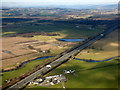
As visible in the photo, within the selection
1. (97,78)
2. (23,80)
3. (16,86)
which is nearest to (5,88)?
(16,86)

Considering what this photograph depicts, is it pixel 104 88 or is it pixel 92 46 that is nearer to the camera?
pixel 104 88

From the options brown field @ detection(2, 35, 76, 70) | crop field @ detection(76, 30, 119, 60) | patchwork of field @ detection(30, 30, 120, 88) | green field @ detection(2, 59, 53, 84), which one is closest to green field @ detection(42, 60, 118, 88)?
patchwork of field @ detection(30, 30, 120, 88)

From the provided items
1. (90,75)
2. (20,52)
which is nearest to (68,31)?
(20,52)

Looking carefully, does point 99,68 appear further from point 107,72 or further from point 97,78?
point 97,78

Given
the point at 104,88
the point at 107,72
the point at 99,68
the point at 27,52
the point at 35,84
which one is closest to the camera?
the point at 104,88

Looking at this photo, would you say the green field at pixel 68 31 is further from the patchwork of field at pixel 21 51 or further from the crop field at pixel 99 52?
the crop field at pixel 99 52

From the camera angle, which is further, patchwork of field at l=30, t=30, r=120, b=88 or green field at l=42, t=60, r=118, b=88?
patchwork of field at l=30, t=30, r=120, b=88

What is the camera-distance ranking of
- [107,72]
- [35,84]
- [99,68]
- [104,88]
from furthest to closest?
[99,68] < [107,72] < [35,84] < [104,88]

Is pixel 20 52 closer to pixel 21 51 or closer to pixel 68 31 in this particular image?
pixel 21 51

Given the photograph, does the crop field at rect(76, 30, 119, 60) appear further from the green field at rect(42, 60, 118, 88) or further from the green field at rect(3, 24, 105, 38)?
the green field at rect(3, 24, 105, 38)

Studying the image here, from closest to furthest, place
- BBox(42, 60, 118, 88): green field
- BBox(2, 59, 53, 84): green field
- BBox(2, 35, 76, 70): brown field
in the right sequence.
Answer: BBox(42, 60, 118, 88): green field
BBox(2, 59, 53, 84): green field
BBox(2, 35, 76, 70): brown field

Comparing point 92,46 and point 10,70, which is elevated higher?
point 92,46
